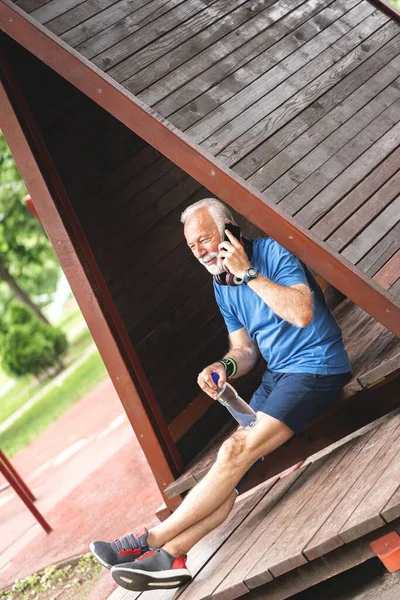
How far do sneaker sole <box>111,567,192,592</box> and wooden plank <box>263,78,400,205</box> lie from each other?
1.95 m

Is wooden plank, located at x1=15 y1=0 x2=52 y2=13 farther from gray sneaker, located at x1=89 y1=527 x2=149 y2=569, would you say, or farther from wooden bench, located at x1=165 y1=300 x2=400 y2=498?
gray sneaker, located at x1=89 y1=527 x2=149 y2=569

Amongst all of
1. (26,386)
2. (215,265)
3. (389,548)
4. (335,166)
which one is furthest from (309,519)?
(26,386)

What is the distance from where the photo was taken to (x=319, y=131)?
4.62 metres

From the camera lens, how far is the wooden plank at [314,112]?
4.30m

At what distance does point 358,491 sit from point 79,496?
458 cm

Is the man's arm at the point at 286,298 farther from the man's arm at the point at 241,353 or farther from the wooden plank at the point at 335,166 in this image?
the man's arm at the point at 241,353

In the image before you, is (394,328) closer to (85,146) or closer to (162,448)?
(162,448)

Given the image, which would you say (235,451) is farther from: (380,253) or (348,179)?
(348,179)

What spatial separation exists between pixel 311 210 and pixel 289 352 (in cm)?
86

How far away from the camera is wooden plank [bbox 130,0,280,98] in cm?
440

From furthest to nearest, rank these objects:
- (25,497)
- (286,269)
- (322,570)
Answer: (25,497) < (286,269) < (322,570)

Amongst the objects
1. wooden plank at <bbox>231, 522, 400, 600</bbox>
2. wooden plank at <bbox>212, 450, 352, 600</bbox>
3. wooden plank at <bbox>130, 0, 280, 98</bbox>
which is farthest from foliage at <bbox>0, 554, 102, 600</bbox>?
wooden plank at <bbox>130, 0, 280, 98</bbox>

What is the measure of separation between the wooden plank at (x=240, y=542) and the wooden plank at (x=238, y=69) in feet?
6.91

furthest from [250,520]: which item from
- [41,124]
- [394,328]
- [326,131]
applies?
[41,124]
